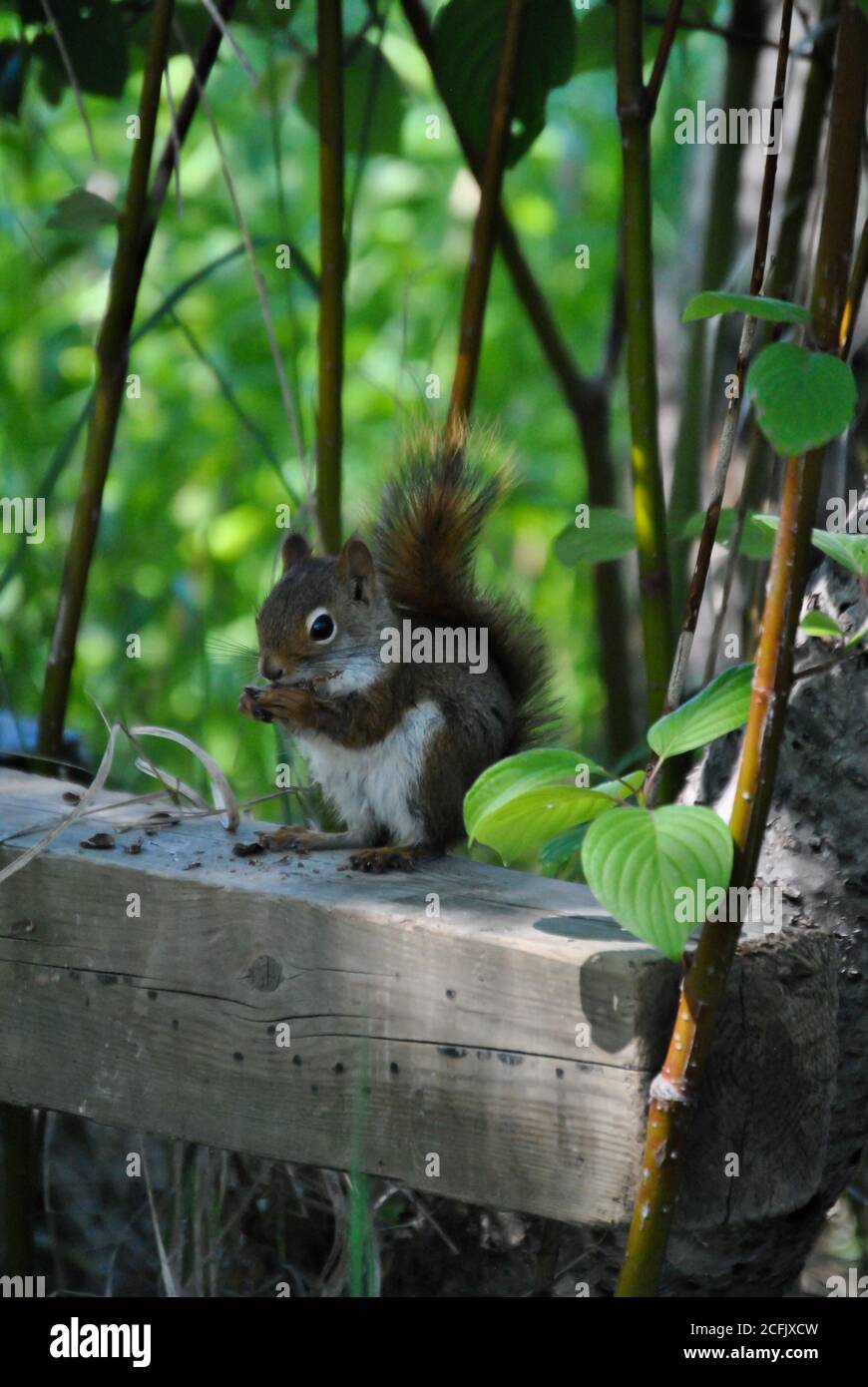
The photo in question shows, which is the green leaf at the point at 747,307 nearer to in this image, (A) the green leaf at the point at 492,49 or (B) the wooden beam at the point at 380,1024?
(B) the wooden beam at the point at 380,1024

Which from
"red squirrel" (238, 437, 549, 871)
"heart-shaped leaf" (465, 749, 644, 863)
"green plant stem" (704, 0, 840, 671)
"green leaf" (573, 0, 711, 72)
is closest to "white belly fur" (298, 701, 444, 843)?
"red squirrel" (238, 437, 549, 871)

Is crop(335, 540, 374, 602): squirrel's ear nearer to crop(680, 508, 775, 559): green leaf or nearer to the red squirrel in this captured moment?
the red squirrel

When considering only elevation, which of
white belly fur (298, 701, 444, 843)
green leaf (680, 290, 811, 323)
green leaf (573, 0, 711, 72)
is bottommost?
white belly fur (298, 701, 444, 843)

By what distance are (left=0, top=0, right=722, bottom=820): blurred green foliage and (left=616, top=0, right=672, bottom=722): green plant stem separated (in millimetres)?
603

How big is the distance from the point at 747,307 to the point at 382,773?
28.6 inches

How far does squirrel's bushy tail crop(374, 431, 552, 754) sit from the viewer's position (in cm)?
143

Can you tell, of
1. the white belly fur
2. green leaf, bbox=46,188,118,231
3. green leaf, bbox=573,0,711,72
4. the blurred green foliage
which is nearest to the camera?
the white belly fur

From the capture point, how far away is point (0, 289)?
3.36 meters

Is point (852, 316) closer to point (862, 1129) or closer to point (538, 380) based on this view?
point (862, 1129)

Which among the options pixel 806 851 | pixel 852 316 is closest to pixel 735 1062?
pixel 806 851

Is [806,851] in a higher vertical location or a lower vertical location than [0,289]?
lower

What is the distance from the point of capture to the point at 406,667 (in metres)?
1.43

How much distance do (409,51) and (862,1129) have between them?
293 cm

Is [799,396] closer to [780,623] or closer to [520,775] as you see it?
[780,623]
